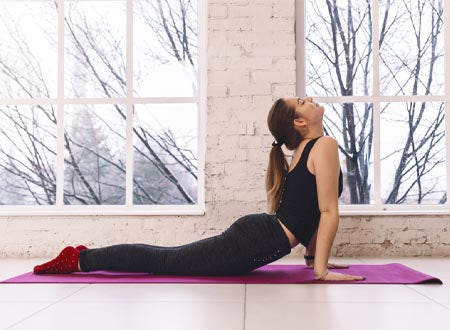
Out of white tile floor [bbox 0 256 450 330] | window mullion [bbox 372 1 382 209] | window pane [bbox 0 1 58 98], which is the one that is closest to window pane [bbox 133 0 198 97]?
window pane [bbox 0 1 58 98]

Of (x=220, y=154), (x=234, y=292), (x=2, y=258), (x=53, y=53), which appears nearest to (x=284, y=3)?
(x=220, y=154)

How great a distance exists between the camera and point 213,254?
8.55 feet

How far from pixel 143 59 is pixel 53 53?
0.71 m

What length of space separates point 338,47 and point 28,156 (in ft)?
8.30

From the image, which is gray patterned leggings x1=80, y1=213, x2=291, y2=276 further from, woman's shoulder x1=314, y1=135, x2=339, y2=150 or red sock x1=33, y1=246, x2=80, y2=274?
woman's shoulder x1=314, y1=135, x2=339, y2=150

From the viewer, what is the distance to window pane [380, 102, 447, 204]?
4039 mm

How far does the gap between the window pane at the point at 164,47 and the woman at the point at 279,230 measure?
5.29 ft

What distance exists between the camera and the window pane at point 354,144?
4.01 meters

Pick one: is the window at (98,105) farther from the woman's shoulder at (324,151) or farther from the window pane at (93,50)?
the woman's shoulder at (324,151)

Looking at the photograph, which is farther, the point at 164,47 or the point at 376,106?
the point at 164,47

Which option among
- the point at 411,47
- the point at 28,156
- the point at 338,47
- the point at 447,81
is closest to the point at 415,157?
the point at 447,81

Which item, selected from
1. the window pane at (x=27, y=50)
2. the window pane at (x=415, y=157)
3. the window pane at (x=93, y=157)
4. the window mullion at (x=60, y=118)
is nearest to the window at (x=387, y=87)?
the window pane at (x=415, y=157)

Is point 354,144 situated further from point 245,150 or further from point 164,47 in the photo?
point 164,47

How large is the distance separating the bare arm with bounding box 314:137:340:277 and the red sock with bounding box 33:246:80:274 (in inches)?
45.8
